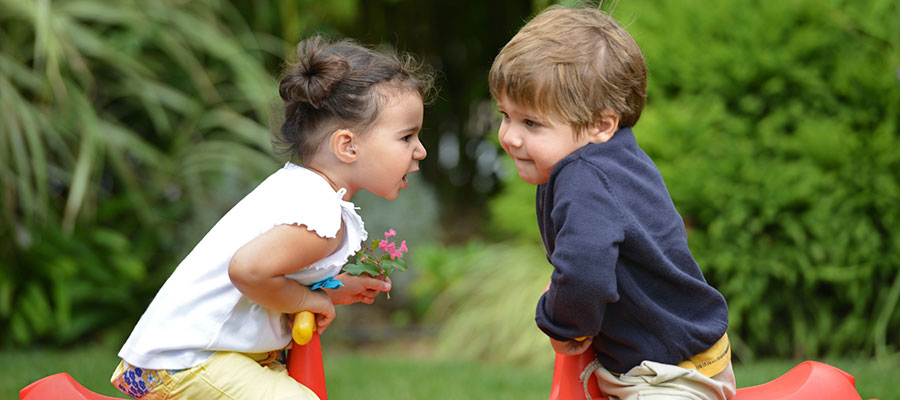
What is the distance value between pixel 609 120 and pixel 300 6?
4.76 metres

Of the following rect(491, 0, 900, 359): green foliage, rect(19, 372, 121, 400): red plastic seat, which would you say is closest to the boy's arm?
rect(19, 372, 121, 400): red plastic seat

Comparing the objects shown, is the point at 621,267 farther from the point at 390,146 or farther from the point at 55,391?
the point at 55,391

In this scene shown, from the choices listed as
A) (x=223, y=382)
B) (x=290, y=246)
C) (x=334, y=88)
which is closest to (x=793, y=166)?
(x=334, y=88)

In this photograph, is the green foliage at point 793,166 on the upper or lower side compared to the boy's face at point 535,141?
lower

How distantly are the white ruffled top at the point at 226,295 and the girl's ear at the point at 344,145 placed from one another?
0.35 ft

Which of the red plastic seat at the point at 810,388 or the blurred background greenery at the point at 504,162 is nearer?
the red plastic seat at the point at 810,388

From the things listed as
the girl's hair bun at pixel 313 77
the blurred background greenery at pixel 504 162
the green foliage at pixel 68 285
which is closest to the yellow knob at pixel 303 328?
the girl's hair bun at pixel 313 77

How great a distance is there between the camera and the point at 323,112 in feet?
7.22

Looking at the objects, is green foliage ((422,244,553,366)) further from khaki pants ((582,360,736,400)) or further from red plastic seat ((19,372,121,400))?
red plastic seat ((19,372,121,400))

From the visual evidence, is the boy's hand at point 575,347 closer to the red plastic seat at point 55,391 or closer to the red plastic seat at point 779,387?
the red plastic seat at point 779,387

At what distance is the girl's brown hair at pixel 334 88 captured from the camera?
2.17m

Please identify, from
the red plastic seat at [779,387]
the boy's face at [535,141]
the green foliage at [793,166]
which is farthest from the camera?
the green foliage at [793,166]

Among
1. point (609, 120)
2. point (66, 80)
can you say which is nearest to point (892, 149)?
Result: point (609, 120)

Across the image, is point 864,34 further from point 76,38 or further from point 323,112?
point 76,38
